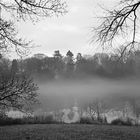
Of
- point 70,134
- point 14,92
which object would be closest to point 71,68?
point 70,134

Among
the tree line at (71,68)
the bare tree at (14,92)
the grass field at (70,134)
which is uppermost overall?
the tree line at (71,68)

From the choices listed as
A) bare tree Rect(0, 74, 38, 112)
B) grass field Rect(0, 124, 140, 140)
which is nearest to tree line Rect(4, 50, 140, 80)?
grass field Rect(0, 124, 140, 140)

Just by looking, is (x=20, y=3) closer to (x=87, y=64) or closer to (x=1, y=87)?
(x=1, y=87)

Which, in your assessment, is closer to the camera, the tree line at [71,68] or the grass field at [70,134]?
the grass field at [70,134]

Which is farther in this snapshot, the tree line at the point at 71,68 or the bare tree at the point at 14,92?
the tree line at the point at 71,68

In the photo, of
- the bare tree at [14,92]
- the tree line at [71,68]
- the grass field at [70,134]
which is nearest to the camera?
the bare tree at [14,92]

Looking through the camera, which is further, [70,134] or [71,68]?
[71,68]

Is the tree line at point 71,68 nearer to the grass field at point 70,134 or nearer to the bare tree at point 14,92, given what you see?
the grass field at point 70,134

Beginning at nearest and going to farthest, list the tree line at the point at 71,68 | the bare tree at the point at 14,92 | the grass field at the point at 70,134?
the bare tree at the point at 14,92 → the grass field at the point at 70,134 → the tree line at the point at 71,68

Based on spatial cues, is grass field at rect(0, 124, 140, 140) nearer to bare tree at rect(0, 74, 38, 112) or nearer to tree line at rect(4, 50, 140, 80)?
bare tree at rect(0, 74, 38, 112)

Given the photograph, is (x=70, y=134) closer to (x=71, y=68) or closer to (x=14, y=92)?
(x=14, y=92)

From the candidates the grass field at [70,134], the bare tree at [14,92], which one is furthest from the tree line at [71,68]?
the bare tree at [14,92]

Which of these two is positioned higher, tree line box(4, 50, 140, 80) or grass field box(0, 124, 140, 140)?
tree line box(4, 50, 140, 80)

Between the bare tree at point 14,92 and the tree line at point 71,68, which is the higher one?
the tree line at point 71,68
